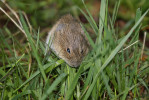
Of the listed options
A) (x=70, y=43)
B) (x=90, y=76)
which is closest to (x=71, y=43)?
(x=70, y=43)

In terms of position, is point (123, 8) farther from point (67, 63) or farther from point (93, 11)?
point (67, 63)

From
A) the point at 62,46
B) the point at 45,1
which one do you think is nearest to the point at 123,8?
the point at 45,1

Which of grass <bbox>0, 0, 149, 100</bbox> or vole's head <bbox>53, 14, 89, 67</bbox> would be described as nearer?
grass <bbox>0, 0, 149, 100</bbox>

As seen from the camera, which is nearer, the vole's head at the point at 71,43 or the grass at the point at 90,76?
the grass at the point at 90,76

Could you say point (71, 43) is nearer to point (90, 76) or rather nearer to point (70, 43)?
point (70, 43)

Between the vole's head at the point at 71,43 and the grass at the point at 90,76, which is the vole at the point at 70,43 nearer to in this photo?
the vole's head at the point at 71,43

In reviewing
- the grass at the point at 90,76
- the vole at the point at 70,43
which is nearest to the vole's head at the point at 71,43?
the vole at the point at 70,43

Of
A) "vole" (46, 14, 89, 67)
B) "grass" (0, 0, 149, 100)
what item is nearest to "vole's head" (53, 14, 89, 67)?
"vole" (46, 14, 89, 67)

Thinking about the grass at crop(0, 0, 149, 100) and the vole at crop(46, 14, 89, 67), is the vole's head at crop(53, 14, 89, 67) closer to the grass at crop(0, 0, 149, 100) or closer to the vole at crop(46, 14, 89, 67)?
the vole at crop(46, 14, 89, 67)
